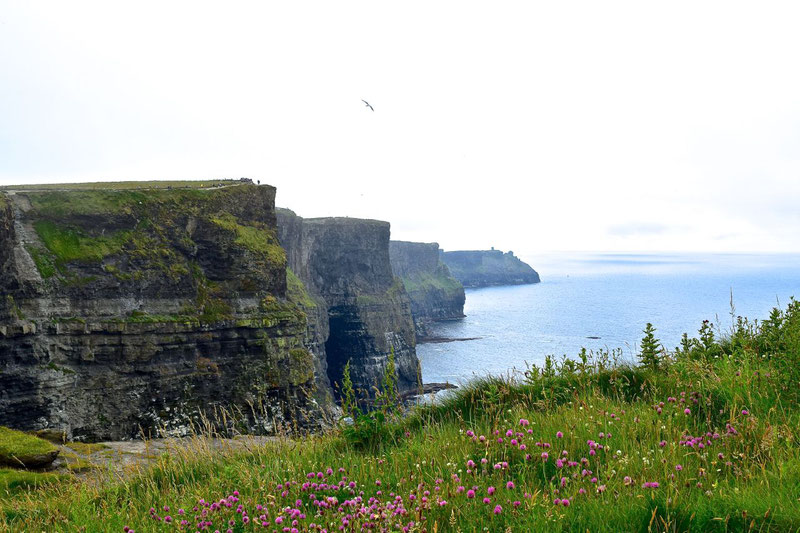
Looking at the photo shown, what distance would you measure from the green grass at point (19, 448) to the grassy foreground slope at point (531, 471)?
314 cm

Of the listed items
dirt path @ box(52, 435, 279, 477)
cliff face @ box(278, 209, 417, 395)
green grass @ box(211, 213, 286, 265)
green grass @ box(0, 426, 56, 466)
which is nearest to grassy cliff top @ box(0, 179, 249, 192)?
green grass @ box(211, 213, 286, 265)

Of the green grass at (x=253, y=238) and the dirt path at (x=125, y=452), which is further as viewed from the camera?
the green grass at (x=253, y=238)

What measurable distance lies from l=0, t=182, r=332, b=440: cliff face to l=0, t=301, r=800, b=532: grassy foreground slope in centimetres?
2795

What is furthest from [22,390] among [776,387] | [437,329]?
[437,329]

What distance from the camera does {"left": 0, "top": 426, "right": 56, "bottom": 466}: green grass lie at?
986cm

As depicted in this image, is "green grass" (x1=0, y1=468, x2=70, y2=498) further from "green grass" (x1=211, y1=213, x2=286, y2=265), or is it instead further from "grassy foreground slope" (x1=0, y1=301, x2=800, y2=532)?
"green grass" (x1=211, y1=213, x2=286, y2=265)

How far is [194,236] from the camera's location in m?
49.8

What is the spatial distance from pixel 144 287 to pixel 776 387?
4724 cm

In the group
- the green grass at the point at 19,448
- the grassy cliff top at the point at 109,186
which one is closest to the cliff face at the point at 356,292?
the grassy cliff top at the point at 109,186

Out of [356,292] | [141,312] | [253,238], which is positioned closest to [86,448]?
[141,312]

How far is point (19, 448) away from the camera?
10.1 meters

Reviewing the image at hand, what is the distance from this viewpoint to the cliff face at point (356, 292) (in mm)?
104625

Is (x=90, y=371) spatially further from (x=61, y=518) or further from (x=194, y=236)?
(x=61, y=518)

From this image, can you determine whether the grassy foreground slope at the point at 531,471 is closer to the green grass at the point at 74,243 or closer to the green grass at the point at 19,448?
the green grass at the point at 19,448
